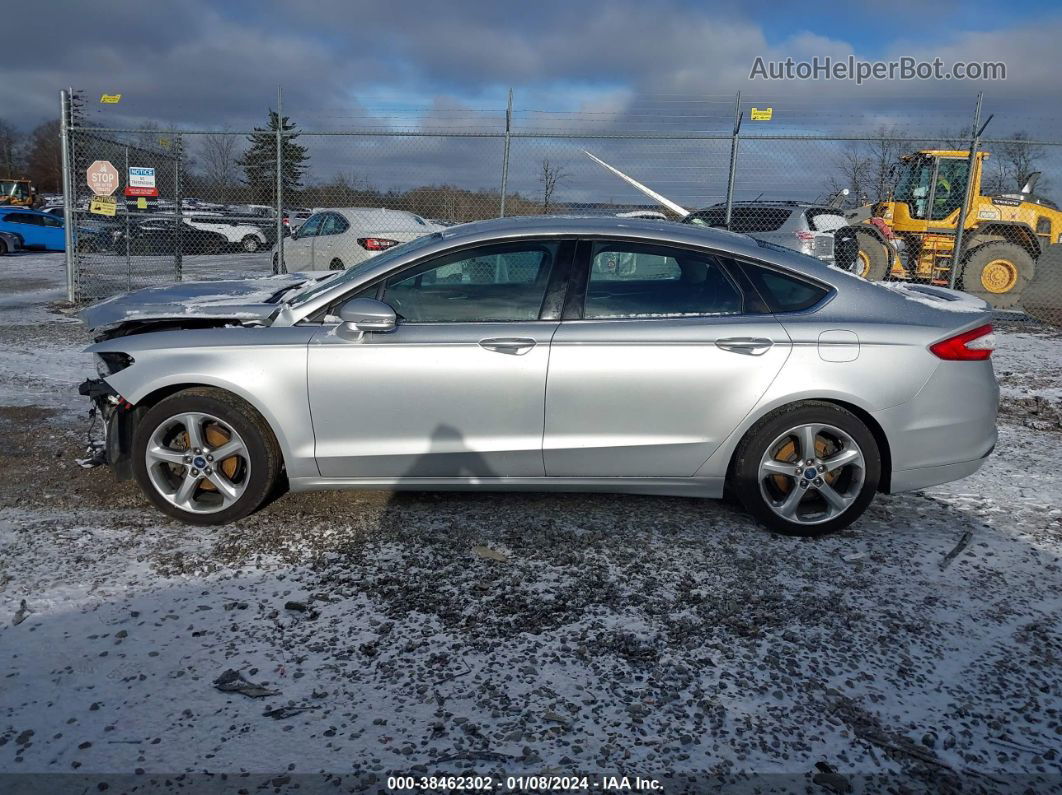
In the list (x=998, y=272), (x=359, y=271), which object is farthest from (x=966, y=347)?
(x=998, y=272)

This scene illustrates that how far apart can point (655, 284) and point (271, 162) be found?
885cm

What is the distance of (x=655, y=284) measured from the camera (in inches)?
155

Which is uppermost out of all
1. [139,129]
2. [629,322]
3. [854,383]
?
[139,129]

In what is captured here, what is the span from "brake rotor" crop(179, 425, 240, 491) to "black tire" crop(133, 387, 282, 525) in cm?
14

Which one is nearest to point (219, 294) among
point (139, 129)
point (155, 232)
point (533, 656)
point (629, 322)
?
point (629, 322)

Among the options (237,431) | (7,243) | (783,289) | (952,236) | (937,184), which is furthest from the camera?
(7,243)

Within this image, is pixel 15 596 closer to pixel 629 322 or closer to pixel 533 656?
pixel 533 656

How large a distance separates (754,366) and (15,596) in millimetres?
3324

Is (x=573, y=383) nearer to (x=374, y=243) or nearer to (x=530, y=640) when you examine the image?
(x=530, y=640)

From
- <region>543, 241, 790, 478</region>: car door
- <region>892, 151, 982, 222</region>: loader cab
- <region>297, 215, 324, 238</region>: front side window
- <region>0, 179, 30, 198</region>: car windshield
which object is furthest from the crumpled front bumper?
<region>0, 179, 30, 198</region>: car windshield

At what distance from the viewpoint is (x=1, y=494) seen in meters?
4.30

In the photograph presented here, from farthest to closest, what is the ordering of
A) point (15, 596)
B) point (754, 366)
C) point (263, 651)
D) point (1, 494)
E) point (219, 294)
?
1. point (219, 294)
2. point (1, 494)
3. point (754, 366)
4. point (15, 596)
5. point (263, 651)

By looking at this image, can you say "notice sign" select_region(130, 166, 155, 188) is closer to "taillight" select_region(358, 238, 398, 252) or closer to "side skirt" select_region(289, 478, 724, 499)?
"taillight" select_region(358, 238, 398, 252)

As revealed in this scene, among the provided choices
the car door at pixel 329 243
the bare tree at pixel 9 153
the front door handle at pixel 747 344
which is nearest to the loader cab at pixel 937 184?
the car door at pixel 329 243
